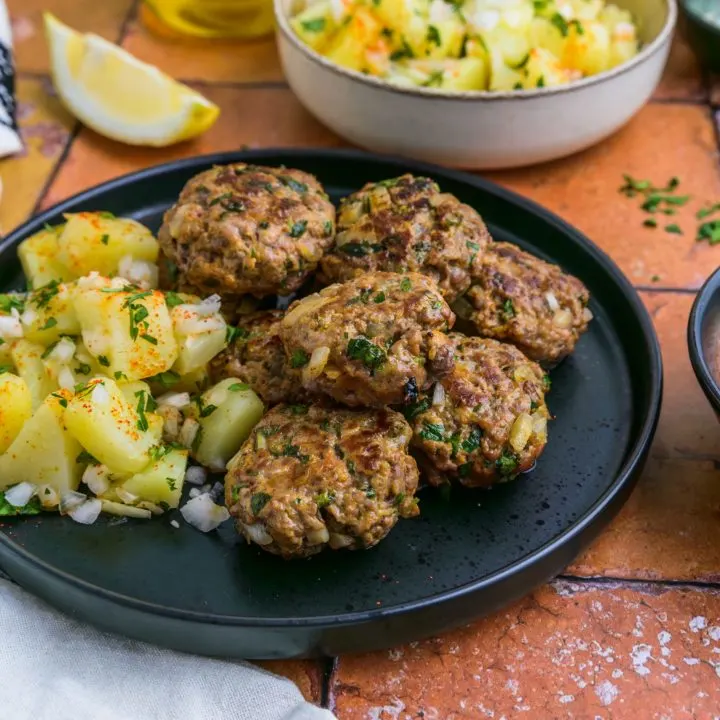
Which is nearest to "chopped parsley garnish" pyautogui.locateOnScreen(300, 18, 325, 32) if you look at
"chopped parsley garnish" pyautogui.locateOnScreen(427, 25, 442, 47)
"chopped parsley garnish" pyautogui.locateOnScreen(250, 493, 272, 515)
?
"chopped parsley garnish" pyautogui.locateOnScreen(427, 25, 442, 47)

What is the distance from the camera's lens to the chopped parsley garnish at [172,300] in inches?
106

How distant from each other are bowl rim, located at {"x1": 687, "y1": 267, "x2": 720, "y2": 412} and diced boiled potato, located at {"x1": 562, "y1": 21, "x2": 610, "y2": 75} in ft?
5.02

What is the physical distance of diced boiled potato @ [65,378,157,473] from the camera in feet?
7.76

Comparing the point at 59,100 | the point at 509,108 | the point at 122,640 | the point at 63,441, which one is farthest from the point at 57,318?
the point at 59,100

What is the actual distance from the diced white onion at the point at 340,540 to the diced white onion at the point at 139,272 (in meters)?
1.04

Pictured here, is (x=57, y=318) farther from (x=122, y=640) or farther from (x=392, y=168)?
(x=392, y=168)

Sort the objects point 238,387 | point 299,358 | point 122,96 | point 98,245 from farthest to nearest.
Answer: point 122,96 → point 98,245 → point 238,387 → point 299,358

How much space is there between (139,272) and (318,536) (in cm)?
111

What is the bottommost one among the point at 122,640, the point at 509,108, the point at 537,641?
the point at 537,641

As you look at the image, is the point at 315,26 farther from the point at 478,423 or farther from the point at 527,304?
the point at 478,423

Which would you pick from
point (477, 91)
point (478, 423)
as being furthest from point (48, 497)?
point (477, 91)

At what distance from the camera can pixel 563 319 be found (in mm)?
2789

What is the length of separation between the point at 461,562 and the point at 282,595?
0.45 metres

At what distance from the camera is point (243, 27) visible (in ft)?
16.0
